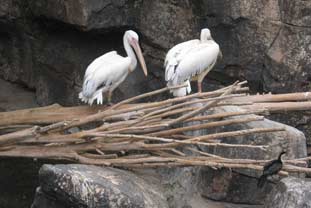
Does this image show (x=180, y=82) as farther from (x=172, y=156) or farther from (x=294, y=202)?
(x=294, y=202)

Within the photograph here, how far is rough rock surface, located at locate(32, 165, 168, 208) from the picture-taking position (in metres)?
6.11

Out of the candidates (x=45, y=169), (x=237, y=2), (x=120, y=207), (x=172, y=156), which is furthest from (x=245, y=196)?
(x=237, y=2)

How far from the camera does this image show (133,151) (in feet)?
24.8

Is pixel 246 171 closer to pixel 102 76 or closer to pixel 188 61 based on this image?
pixel 188 61

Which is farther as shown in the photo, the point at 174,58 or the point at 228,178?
the point at 174,58

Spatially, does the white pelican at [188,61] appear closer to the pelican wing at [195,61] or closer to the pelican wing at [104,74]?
the pelican wing at [195,61]

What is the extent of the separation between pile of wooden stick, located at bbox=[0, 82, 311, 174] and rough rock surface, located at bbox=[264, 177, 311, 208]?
29 centimetres

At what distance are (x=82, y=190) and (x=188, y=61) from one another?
2661 mm

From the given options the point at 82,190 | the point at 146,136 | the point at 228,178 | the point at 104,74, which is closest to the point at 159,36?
the point at 104,74

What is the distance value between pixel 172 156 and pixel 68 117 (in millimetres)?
1476

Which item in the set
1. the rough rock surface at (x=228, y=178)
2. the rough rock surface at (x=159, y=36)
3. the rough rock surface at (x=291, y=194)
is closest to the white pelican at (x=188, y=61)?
the rough rock surface at (x=228, y=178)

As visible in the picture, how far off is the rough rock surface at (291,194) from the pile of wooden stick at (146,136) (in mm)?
292

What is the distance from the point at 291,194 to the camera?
618cm

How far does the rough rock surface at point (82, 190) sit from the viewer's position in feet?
20.0
